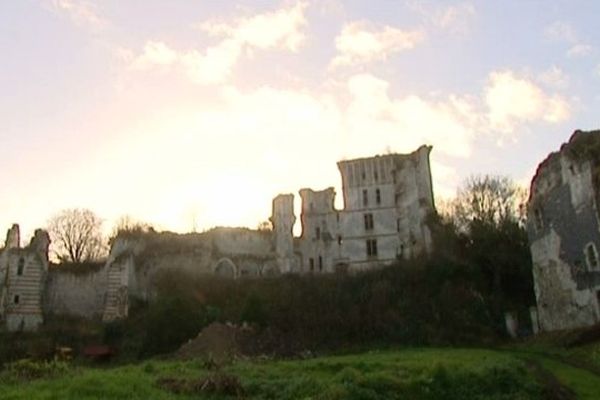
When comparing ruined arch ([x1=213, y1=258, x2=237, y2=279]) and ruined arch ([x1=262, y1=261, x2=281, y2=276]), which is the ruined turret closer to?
ruined arch ([x1=213, y1=258, x2=237, y2=279])

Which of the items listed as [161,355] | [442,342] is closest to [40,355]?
[161,355]

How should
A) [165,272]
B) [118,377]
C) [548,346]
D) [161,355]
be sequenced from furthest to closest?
[165,272]
[161,355]
[548,346]
[118,377]

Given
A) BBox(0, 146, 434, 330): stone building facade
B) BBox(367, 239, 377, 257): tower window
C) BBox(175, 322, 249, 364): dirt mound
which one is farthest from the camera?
BBox(367, 239, 377, 257): tower window

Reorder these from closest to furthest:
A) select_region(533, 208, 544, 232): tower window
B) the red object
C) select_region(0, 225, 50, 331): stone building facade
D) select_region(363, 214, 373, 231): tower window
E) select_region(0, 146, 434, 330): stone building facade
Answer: select_region(533, 208, 544, 232): tower window, the red object, select_region(0, 225, 50, 331): stone building facade, select_region(0, 146, 434, 330): stone building facade, select_region(363, 214, 373, 231): tower window

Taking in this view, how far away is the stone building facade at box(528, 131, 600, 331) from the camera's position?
101ft

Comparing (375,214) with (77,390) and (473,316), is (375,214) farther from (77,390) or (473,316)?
(77,390)

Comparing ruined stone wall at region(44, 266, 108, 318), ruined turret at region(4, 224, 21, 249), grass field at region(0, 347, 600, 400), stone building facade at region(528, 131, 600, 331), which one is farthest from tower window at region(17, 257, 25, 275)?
stone building facade at region(528, 131, 600, 331)

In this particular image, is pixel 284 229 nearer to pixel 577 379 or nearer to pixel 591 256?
pixel 591 256

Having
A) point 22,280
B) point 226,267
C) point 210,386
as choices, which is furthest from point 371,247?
point 210,386

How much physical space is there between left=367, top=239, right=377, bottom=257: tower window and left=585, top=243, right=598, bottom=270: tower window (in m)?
24.9

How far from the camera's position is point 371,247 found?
55125mm

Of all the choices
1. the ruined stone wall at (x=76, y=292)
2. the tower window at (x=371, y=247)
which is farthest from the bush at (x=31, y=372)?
the tower window at (x=371, y=247)

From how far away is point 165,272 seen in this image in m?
46.7

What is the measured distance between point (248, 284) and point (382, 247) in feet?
50.1
